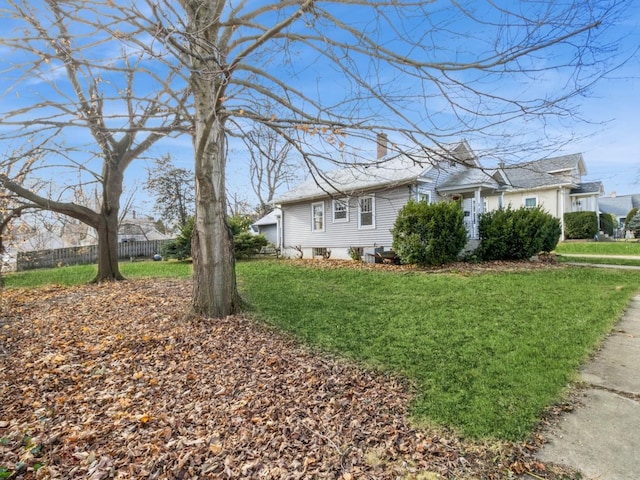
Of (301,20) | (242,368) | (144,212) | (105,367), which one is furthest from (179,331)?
(144,212)

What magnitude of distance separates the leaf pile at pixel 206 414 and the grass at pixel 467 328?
351mm

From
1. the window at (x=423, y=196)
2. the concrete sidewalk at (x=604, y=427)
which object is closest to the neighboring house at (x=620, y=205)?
the window at (x=423, y=196)

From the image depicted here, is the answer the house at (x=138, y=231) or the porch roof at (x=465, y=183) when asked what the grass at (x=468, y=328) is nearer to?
the porch roof at (x=465, y=183)

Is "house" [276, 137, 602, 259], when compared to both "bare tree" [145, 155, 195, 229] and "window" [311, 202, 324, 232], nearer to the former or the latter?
"window" [311, 202, 324, 232]

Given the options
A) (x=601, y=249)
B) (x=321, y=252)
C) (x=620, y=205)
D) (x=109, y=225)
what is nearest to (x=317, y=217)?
(x=321, y=252)

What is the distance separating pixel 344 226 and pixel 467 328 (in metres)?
10.8

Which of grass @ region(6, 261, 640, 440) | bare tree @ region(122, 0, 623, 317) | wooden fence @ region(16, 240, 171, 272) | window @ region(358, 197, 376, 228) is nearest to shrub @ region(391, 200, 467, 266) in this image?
grass @ region(6, 261, 640, 440)

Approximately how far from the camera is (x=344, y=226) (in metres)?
15.6

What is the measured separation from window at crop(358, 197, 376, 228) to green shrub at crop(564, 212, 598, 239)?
15.3 metres

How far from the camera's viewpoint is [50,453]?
2.51m

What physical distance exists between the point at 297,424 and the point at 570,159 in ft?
88.4

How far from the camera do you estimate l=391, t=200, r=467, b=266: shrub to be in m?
11.1

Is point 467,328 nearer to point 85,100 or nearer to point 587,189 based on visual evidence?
point 85,100

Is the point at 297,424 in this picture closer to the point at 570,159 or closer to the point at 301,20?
the point at 301,20
